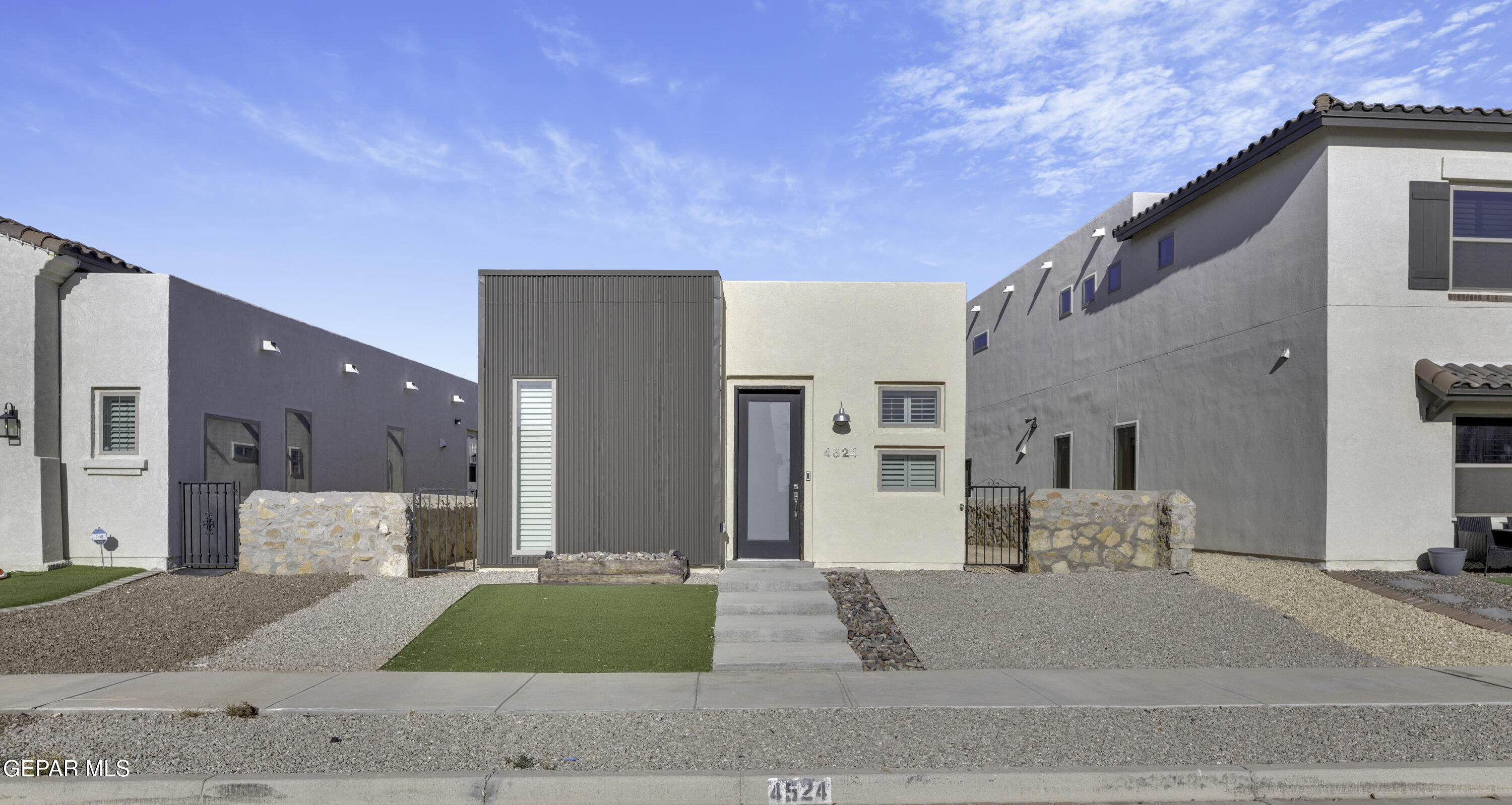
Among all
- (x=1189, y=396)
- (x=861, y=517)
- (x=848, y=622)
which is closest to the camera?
(x=848, y=622)

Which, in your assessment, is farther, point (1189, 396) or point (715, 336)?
point (1189, 396)

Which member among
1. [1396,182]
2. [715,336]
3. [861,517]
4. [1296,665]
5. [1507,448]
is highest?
[1396,182]

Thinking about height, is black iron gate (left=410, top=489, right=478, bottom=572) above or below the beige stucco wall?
below

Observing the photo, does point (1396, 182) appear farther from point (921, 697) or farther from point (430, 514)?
point (430, 514)

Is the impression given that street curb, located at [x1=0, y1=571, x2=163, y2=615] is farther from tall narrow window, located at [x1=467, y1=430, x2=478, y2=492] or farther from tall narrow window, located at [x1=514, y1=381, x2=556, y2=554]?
tall narrow window, located at [x1=467, y1=430, x2=478, y2=492]

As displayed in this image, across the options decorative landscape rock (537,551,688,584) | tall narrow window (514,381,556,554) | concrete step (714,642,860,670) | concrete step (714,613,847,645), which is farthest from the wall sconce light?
concrete step (714,642,860,670)

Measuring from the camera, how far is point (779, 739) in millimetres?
5777

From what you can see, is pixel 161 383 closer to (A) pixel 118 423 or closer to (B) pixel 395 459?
(A) pixel 118 423

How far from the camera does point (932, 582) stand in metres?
11.0

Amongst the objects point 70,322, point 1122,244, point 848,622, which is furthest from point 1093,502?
point 70,322

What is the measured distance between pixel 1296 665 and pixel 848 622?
4.15 metres

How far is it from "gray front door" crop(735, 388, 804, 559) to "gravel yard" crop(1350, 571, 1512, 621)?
24.7ft

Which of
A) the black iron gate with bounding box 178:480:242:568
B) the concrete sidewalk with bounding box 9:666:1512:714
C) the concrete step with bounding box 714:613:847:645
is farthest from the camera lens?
the black iron gate with bounding box 178:480:242:568

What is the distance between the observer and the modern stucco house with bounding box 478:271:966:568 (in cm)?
1160
